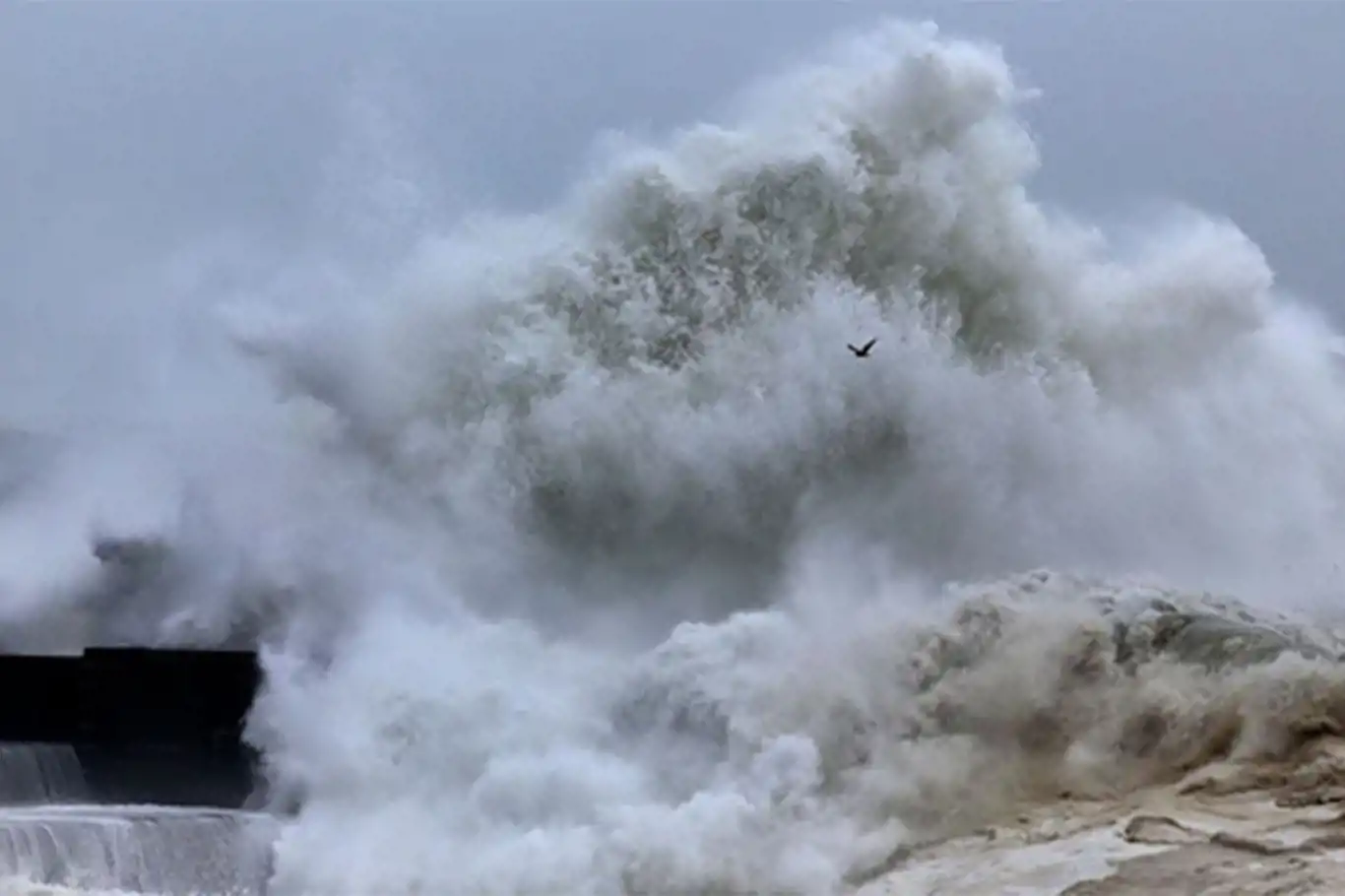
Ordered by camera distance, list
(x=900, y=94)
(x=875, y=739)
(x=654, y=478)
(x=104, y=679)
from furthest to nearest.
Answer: (x=900, y=94)
(x=654, y=478)
(x=104, y=679)
(x=875, y=739)

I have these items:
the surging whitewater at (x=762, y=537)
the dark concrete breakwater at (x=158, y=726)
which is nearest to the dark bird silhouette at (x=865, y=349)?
the surging whitewater at (x=762, y=537)

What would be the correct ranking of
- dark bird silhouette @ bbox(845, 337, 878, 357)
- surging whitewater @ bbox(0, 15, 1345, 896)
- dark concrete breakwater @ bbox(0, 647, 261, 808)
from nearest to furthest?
surging whitewater @ bbox(0, 15, 1345, 896)
dark concrete breakwater @ bbox(0, 647, 261, 808)
dark bird silhouette @ bbox(845, 337, 878, 357)

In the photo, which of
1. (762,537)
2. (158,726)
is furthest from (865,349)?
(158,726)

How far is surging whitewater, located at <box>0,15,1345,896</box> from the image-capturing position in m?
7.53

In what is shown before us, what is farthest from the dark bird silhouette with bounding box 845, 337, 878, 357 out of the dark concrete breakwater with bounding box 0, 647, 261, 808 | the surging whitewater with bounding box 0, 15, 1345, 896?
the dark concrete breakwater with bounding box 0, 647, 261, 808

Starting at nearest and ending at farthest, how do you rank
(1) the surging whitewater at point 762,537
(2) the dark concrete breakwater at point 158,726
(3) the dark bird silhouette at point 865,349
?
(1) the surging whitewater at point 762,537
(2) the dark concrete breakwater at point 158,726
(3) the dark bird silhouette at point 865,349

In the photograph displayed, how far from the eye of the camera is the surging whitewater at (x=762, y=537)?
7.53 meters

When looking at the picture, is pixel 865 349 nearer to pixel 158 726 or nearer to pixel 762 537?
pixel 762 537

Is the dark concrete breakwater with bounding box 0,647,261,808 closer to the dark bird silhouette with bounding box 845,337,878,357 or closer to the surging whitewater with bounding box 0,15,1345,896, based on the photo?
the surging whitewater with bounding box 0,15,1345,896

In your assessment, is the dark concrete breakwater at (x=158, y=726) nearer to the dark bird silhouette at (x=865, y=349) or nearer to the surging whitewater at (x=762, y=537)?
the surging whitewater at (x=762, y=537)

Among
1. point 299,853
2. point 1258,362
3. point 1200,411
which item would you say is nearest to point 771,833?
point 299,853

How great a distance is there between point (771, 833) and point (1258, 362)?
24.5 feet

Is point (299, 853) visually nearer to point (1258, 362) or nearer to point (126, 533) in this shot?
point (126, 533)

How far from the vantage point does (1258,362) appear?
504 inches
